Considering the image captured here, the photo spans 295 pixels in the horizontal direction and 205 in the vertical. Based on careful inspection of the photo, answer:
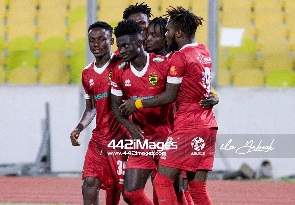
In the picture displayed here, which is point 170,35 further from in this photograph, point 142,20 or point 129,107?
point 142,20

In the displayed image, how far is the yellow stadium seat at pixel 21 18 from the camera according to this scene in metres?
13.1

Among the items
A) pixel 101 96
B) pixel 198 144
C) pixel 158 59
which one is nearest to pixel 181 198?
pixel 198 144

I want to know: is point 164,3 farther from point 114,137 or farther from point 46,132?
point 114,137

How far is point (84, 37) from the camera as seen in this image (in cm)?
1266

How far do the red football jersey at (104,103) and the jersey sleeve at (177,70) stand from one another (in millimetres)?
766

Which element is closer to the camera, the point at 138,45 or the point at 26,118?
the point at 138,45

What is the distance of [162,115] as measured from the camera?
629 centimetres

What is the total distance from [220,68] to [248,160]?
64.7 inches

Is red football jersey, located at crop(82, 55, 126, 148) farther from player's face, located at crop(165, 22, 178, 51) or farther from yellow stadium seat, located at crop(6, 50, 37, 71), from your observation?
yellow stadium seat, located at crop(6, 50, 37, 71)

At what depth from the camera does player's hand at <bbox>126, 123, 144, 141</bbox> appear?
6078mm

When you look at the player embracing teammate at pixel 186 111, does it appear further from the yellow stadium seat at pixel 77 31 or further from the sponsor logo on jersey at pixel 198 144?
the yellow stadium seat at pixel 77 31

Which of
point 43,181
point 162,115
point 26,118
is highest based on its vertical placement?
point 162,115

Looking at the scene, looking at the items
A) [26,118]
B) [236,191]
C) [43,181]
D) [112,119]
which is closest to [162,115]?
[112,119]

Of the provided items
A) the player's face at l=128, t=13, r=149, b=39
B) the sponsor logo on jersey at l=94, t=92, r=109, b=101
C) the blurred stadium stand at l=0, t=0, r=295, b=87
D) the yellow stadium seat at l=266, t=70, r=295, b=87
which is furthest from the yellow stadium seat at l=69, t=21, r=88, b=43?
the sponsor logo on jersey at l=94, t=92, r=109, b=101
